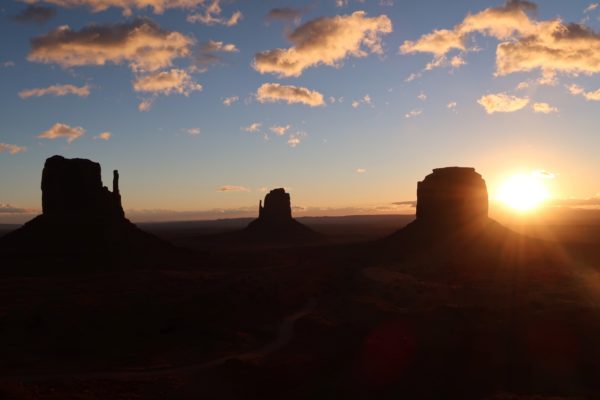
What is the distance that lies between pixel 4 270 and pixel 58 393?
4651 cm

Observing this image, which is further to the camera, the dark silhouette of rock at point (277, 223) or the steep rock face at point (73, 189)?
the dark silhouette of rock at point (277, 223)

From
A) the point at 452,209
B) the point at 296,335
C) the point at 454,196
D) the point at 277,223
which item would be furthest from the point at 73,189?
the point at 277,223

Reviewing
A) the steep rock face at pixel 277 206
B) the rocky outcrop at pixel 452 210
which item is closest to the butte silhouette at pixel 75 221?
the rocky outcrop at pixel 452 210

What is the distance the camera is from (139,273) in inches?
2621

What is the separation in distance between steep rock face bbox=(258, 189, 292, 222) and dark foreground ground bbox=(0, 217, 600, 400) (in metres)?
82.9

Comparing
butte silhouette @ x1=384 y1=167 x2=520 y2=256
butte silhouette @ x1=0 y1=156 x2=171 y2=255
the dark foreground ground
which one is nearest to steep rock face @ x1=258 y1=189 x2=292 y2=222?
butte silhouette @ x1=384 y1=167 x2=520 y2=256

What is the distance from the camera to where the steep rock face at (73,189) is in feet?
244

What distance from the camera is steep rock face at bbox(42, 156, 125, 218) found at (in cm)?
7450

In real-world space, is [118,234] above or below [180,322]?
above

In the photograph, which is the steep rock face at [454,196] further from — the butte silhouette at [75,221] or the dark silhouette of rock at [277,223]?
the dark silhouette of rock at [277,223]

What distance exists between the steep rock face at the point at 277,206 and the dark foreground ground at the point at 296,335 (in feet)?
272

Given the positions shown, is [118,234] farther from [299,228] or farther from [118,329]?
[299,228]

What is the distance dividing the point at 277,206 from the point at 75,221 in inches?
3183

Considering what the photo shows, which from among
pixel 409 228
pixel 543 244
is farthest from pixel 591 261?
pixel 409 228
